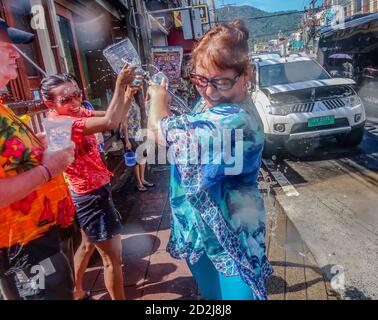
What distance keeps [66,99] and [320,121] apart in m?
4.52

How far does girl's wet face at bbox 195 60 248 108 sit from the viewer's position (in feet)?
4.22

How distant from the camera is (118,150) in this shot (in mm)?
5770

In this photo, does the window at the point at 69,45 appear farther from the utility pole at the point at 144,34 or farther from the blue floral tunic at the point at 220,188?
the blue floral tunic at the point at 220,188

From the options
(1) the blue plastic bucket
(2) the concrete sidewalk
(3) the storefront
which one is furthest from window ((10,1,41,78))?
(2) the concrete sidewalk

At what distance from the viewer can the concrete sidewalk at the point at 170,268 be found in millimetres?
2463

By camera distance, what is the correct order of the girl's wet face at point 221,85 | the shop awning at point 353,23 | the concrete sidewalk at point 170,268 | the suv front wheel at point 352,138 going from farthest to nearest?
the shop awning at point 353,23 → the suv front wheel at point 352,138 → the concrete sidewalk at point 170,268 → the girl's wet face at point 221,85

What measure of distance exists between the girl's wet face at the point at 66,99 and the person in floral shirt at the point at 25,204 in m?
0.43

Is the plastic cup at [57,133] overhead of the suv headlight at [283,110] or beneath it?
overhead

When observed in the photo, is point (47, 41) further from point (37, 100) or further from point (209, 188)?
point (209, 188)

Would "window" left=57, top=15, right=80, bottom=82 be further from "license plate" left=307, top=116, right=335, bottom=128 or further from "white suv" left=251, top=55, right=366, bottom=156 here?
"license plate" left=307, top=116, right=335, bottom=128

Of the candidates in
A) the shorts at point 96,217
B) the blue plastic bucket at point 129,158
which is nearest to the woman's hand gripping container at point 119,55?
the shorts at point 96,217

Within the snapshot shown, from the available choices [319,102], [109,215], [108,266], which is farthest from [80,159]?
[319,102]

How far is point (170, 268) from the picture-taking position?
2857mm

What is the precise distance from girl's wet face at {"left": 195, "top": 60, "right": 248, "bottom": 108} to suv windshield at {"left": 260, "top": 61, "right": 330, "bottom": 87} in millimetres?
5097
